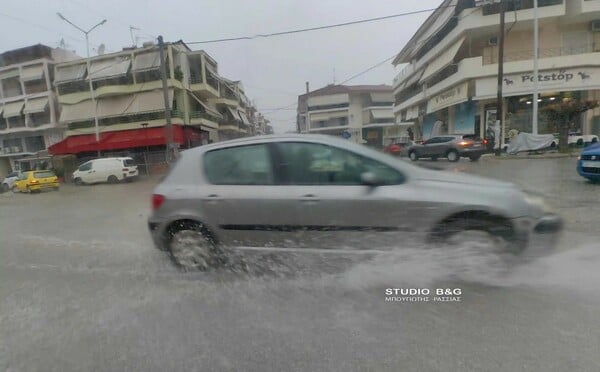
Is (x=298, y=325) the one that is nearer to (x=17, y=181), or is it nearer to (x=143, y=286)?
(x=143, y=286)

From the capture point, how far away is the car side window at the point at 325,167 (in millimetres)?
3297

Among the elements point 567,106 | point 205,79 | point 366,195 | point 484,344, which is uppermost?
point 205,79

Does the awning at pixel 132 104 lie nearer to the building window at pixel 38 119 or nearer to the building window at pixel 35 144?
the building window at pixel 38 119

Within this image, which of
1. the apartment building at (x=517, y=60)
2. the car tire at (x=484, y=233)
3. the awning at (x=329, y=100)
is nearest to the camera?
the car tire at (x=484, y=233)

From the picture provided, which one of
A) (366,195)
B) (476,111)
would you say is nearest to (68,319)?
(366,195)

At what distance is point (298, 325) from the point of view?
267cm

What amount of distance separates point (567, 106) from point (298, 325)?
63.8 ft

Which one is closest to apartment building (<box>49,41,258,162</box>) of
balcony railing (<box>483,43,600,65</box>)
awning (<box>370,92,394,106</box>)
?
balcony railing (<box>483,43,600,65</box>)

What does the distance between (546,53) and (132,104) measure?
94.9 ft

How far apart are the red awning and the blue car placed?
850 inches

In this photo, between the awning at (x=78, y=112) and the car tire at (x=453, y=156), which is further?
the awning at (x=78, y=112)

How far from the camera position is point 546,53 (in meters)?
21.5

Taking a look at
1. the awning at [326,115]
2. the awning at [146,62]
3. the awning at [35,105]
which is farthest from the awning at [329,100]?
the awning at [35,105]

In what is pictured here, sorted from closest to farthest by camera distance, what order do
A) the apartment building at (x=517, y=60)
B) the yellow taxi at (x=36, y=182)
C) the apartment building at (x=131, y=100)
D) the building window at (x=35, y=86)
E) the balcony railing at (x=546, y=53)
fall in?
the yellow taxi at (x=36, y=182) < the apartment building at (x=517, y=60) < the balcony railing at (x=546, y=53) < the apartment building at (x=131, y=100) < the building window at (x=35, y=86)
